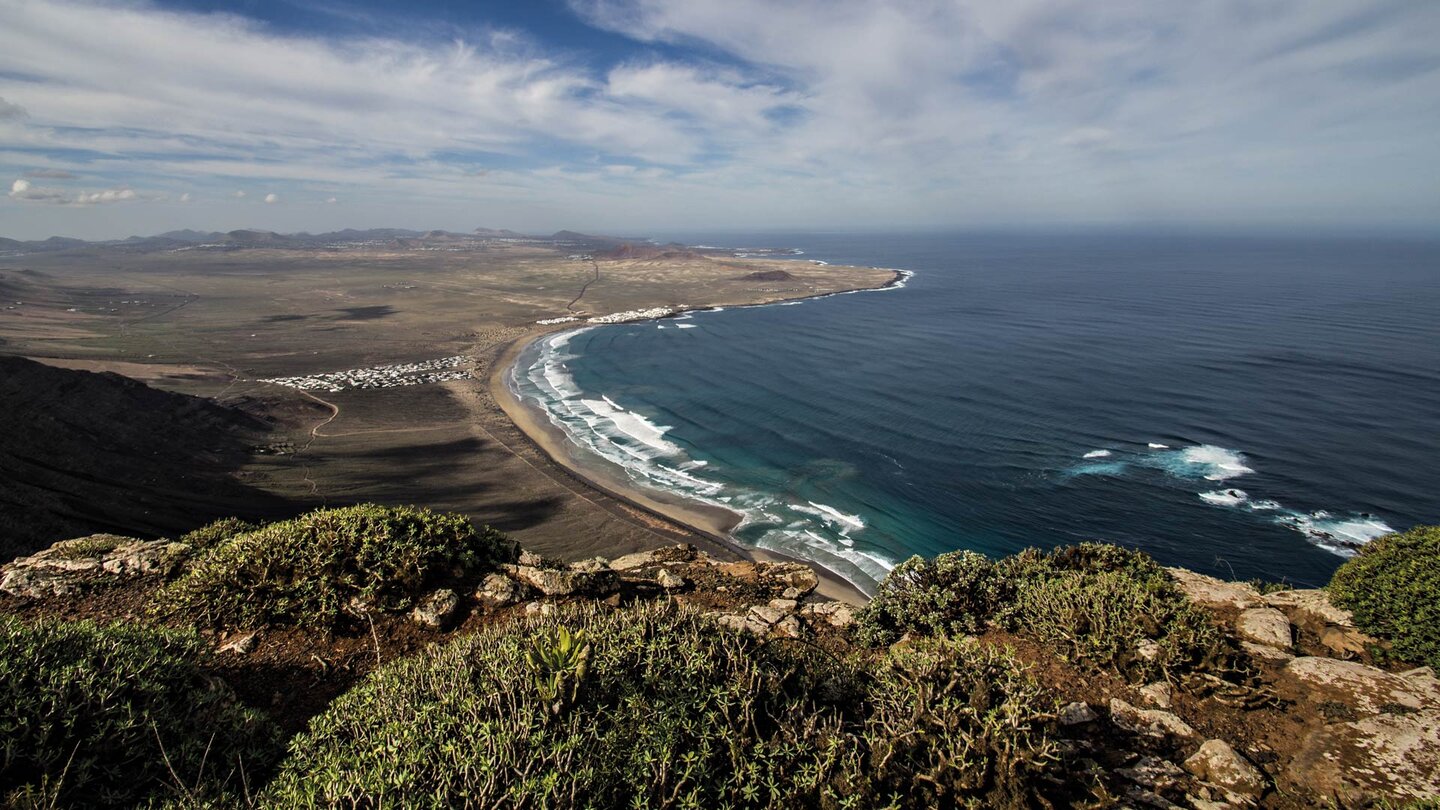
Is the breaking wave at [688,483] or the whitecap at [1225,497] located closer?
the breaking wave at [688,483]

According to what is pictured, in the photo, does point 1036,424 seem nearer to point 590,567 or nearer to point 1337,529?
point 1337,529

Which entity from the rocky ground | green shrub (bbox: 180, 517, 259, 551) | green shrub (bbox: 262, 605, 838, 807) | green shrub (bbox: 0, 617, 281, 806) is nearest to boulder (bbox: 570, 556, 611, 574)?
the rocky ground

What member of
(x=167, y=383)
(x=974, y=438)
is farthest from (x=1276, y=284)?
(x=167, y=383)

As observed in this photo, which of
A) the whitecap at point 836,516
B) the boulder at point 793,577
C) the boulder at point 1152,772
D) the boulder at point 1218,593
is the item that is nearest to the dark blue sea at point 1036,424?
the whitecap at point 836,516

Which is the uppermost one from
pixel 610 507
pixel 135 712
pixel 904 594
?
pixel 135 712

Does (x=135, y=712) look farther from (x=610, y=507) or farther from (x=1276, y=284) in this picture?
(x=1276, y=284)

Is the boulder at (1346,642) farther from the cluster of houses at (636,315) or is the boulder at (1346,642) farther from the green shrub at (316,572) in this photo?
the cluster of houses at (636,315)

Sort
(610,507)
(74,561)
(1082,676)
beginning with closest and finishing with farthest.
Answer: (1082,676), (74,561), (610,507)

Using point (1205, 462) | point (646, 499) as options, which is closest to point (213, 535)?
point (646, 499)
